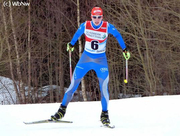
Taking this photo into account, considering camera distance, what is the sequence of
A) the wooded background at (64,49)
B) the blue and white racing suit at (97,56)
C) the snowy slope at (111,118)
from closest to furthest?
the snowy slope at (111,118)
the blue and white racing suit at (97,56)
the wooded background at (64,49)

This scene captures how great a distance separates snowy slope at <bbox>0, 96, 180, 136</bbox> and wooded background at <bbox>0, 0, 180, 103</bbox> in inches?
230

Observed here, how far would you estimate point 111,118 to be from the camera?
274 inches

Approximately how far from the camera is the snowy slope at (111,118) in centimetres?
541

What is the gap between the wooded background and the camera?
14758 millimetres

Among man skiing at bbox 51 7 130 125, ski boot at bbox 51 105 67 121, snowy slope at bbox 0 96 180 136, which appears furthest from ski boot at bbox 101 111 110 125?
ski boot at bbox 51 105 67 121

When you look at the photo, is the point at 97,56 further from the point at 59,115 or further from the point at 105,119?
the point at 59,115

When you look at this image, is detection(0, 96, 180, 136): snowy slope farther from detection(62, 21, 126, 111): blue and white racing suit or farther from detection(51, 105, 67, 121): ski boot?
detection(62, 21, 126, 111): blue and white racing suit

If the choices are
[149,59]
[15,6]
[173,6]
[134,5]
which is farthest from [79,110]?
[15,6]

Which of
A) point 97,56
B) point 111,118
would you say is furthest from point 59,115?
point 111,118

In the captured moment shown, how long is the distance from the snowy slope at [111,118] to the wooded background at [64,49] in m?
5.84

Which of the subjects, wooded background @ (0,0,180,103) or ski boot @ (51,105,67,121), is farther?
wooded background @ (0,0,180,103)

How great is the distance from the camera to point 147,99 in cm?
862

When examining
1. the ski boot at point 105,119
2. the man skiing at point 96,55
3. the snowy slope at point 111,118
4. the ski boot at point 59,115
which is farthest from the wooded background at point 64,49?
the ski boot at point 59,115

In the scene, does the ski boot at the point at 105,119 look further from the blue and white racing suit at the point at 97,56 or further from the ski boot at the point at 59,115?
the ski boot at the point at 59,115
